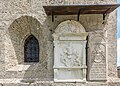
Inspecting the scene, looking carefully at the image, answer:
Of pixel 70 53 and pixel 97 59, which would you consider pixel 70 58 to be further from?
pixel 97 59

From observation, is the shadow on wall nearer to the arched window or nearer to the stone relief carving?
the arched window

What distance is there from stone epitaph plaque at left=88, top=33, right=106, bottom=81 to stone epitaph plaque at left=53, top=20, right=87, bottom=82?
225mm

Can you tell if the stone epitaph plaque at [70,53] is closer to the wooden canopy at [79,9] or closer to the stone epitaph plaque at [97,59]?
the stone epitaph plaque at [97,59]

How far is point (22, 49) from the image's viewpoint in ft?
26.2

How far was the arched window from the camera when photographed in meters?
7.99

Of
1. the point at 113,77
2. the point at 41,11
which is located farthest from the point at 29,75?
the point at 113,77

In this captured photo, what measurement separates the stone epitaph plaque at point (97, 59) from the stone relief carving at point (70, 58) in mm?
419

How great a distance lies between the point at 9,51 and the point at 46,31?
1.48 meters

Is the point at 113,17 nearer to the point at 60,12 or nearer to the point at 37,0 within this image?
the point at 60,12

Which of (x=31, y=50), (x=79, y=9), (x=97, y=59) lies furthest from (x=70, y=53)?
(x=31, y=50)

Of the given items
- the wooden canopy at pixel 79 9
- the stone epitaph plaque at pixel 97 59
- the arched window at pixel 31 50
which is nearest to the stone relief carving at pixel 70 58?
the stone epitaph plaque at pixel 97 59

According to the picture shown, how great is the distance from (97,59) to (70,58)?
0.86 metres

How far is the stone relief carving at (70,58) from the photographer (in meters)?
6.97

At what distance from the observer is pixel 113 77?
7406 millimetres
